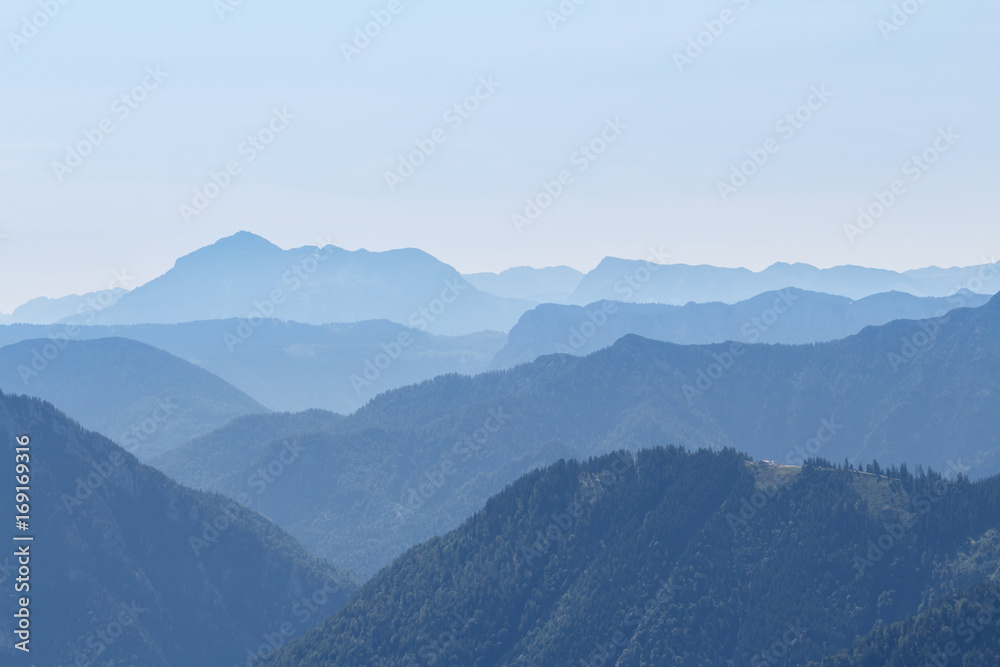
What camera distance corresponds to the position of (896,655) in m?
198

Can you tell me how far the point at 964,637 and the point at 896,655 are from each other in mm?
12561

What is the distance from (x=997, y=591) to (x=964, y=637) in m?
11.2

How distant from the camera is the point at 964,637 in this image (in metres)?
195

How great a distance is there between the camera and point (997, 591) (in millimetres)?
198125

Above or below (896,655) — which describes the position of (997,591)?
above
